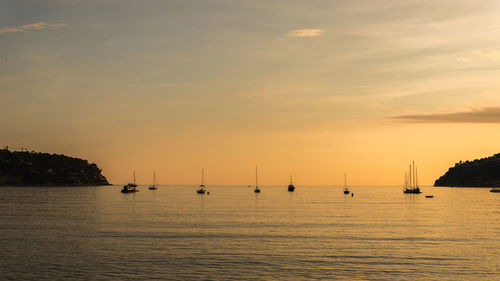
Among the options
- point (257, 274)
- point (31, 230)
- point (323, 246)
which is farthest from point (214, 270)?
point (31, 230)

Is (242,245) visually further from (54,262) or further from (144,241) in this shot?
(54,262)

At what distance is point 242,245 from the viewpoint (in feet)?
187

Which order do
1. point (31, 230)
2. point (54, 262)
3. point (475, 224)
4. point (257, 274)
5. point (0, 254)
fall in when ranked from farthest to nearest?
point (475, 224), point (31, 230), point (0, 254), point (54, 262), point (257, 274)

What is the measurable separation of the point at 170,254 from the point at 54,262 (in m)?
10.8

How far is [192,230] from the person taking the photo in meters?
72.7

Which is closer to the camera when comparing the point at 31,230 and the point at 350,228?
the point at 31,230

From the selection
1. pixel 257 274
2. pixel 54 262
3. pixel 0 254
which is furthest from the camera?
pixel 0 254

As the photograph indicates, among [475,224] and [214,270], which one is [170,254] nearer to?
[214,270]

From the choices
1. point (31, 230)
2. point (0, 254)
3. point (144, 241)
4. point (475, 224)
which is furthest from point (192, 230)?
point (475, 224)

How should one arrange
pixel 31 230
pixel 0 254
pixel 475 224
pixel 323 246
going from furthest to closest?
pixel 475 224 → pixel 31 230 → pixel 323 246 → pixel 0 254

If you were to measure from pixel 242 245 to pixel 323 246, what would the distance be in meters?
9.19

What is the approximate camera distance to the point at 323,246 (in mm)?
57000

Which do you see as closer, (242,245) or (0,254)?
(0,254)

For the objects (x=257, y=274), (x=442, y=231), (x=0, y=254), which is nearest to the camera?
(x=257, y=274)
